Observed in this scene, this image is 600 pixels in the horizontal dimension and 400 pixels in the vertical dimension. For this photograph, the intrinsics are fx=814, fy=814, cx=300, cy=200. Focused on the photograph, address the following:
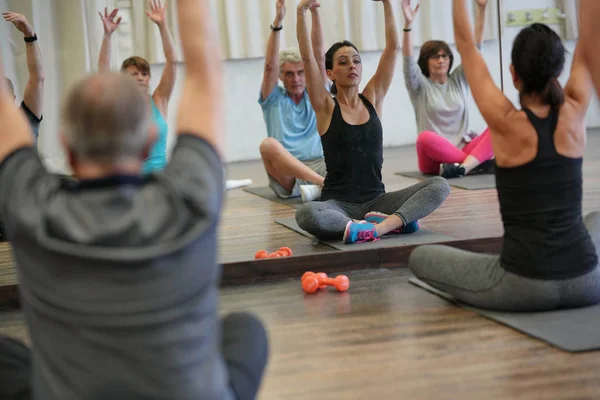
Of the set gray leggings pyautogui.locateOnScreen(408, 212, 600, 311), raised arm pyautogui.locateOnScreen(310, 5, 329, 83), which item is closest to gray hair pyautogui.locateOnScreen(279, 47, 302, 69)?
raised arm pyautogui.locateOnScreen(310, 5, 329, 83)

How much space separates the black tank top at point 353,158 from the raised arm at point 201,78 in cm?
212

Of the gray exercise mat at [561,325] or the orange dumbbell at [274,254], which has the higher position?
the orange dumbbell at [274,254]

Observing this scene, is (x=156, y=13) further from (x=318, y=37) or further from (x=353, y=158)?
(x=353, y=158)

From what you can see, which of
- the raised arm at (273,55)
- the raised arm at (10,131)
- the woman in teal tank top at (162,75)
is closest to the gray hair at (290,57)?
the raised arm at (273,55)

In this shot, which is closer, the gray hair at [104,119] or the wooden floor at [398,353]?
the gray hair at [104,119]

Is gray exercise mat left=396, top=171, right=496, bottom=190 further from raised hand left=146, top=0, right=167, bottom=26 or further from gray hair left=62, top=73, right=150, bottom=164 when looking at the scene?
gray hair left=62, top=73, right=150, bottom=164

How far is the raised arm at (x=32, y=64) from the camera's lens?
11.6 feet

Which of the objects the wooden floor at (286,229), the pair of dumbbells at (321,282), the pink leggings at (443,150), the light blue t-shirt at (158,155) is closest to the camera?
the pair of dumbbells at (321,282)

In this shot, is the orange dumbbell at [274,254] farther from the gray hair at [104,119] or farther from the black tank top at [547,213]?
the gray hair at [104,119]

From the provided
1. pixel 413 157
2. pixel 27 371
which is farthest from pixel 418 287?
pixel 413 157

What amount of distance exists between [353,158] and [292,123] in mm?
1477

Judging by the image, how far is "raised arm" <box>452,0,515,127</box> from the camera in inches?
86.9

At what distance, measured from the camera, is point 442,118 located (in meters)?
5.66

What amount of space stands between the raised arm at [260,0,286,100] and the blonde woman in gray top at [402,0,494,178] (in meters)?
1.07
